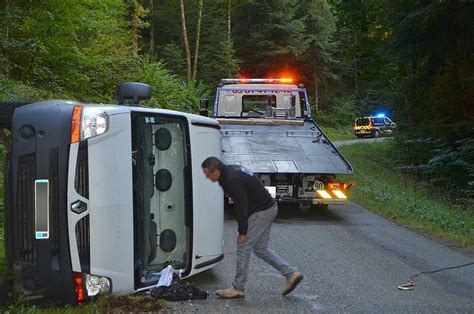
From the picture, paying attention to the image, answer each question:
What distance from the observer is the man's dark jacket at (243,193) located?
626 centimetres

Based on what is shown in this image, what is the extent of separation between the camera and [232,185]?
624 centimetres

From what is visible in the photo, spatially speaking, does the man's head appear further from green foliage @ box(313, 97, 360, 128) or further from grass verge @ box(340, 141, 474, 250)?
green foliage @ box(313, 97, 360, 128)

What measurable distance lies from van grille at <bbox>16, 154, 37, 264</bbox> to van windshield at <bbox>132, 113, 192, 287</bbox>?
1.06 m

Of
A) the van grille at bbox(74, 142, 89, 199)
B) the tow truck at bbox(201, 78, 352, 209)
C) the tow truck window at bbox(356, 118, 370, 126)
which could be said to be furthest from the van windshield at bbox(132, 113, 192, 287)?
the tow truck window at bbox(356, 118, 370, 126)

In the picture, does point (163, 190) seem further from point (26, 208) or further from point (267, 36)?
point (267, 36)

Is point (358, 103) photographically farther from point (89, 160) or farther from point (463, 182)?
point (89, 160)

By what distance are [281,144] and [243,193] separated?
20.1 feet

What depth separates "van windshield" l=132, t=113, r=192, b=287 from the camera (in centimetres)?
606

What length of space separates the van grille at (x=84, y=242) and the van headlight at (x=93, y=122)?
2.33 ft

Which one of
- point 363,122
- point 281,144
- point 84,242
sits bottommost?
point 84,242

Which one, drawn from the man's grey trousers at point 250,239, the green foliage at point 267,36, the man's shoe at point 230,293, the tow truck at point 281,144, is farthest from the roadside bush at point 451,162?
the green foliage at point 267,36

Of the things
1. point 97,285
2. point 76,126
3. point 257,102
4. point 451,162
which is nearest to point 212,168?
point 76,126

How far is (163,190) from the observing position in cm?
632

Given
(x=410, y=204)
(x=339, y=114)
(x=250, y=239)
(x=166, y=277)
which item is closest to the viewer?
(x=166, y=277)
